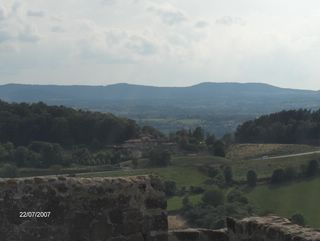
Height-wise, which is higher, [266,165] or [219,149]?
[219,149]

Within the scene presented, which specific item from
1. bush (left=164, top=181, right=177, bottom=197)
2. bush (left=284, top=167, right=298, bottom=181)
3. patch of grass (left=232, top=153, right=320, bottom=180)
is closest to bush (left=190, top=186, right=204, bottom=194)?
bush (left=164, top=181, right=177, bottom=197)

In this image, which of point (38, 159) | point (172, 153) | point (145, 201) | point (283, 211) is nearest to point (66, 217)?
point (145, 201)

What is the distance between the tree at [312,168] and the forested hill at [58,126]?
40.1 metres

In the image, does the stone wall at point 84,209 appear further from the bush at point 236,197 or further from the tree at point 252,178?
the tree at point 252,178

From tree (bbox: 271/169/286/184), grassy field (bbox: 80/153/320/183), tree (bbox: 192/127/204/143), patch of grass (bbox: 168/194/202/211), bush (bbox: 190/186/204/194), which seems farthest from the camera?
tree (bbox: 192/127/204/143)

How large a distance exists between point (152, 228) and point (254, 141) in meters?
124

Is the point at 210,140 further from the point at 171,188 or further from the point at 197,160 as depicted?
the point at 171,188

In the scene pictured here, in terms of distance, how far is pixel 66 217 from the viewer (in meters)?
5.37

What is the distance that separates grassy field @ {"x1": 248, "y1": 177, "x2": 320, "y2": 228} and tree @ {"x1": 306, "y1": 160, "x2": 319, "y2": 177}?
244 cm

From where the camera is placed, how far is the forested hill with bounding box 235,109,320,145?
402 ft

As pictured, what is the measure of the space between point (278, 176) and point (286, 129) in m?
40.1

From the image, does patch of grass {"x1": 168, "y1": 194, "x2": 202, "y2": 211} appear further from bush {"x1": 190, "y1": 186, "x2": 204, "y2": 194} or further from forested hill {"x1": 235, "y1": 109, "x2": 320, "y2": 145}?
forested hill {"x1": 235, "y1": 109, "x2": 320, "y2": 145}

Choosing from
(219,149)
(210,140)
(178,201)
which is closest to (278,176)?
(178,201)

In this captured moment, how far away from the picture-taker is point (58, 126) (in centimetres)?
11156
